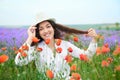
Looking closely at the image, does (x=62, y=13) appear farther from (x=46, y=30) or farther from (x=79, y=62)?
(x=79, y=62)

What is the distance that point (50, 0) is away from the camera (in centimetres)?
272

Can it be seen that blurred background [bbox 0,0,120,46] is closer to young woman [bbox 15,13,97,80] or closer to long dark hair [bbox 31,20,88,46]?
long dark hair [bbox 31,20,88,46]

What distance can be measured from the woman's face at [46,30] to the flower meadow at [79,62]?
6.6 inches

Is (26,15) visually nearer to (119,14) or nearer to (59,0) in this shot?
(59,0)

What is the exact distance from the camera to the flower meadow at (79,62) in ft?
5.99

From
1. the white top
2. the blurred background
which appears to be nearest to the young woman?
the white top

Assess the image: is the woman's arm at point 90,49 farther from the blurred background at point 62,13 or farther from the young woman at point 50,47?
the blurred background at point 62,13

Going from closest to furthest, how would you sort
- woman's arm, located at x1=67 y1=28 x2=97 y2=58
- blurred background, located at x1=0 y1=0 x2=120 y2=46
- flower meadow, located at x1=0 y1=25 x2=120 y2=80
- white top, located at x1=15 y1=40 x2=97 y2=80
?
flower meadow, located at x1=0 y1=25 x2=120 y2=80
white top, located at x1=15 y1=40 x2=97 y2=80
woman's arm, located at x1=67 y1=28 x2=97 y2=58
blurred background, located at x1=0 y1=0 x2=120 y2=46

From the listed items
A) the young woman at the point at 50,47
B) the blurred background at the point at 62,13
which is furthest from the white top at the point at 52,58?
the blurred background at the point at 62,13

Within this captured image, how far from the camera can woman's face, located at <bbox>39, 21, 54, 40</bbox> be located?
2.26 metres

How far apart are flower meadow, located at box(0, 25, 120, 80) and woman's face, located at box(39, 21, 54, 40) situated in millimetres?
169

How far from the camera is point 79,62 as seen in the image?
2082 millimetres

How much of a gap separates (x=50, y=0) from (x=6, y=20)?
39 cm

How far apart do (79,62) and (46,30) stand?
1.11ft
